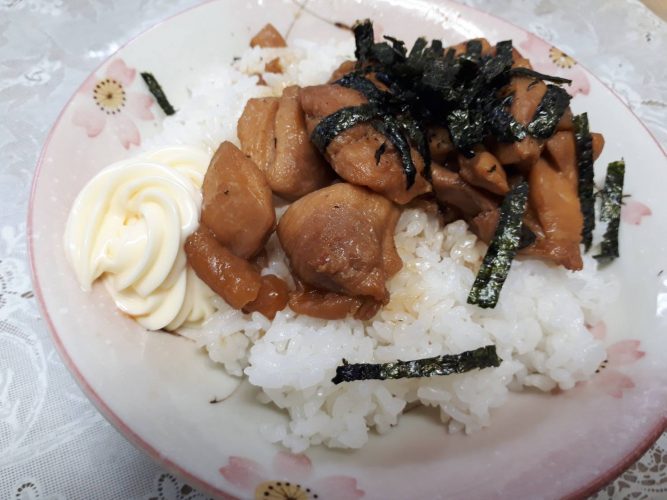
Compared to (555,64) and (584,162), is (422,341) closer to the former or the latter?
(584,162)

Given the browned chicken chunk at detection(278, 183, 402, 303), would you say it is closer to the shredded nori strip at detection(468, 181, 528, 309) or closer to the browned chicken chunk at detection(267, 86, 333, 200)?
the browned chicken chunk at detection(267, 86, 333, 200)

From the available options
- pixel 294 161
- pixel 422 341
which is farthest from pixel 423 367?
pixel 294 161

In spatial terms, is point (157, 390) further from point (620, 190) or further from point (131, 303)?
point (620, 190)

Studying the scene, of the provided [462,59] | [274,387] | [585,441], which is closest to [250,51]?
[462,59]

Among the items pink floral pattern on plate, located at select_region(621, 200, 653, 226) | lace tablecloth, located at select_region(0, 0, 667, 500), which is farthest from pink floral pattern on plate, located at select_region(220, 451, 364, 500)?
pink floral pattern on plate, located at select_region(621, 200, 653, 226)

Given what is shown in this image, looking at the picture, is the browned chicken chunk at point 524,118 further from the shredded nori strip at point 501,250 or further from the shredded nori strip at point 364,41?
the shredded nori strip at point 364,41
